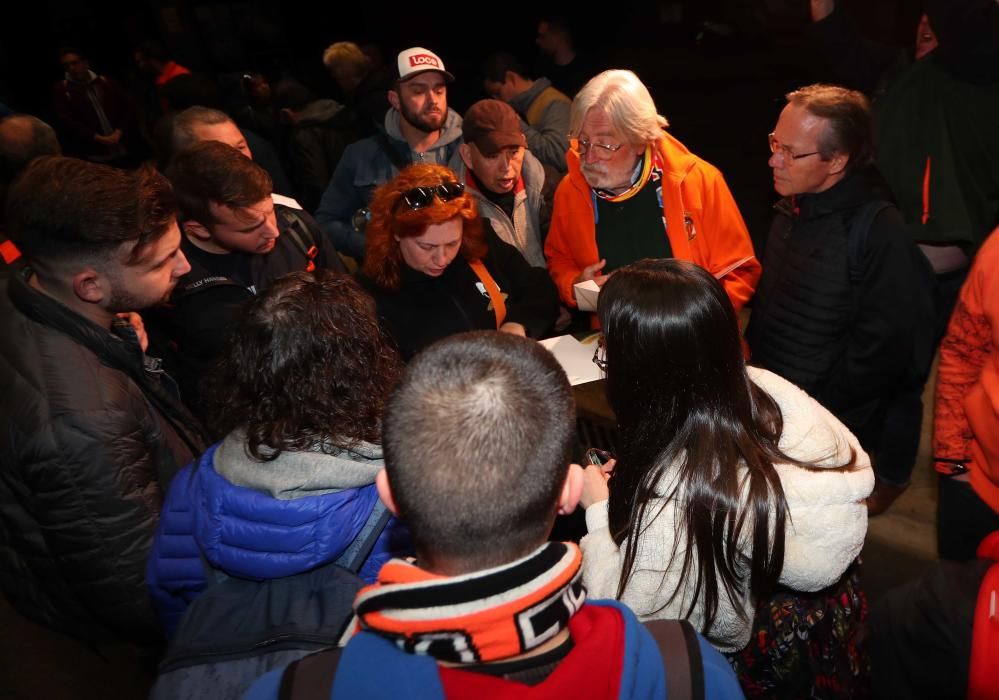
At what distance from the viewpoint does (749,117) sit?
832 centimetres

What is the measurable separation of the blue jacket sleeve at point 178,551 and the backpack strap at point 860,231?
7.51 ft

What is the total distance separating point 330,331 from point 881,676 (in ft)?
4.57

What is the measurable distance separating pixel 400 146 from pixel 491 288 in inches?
56.3

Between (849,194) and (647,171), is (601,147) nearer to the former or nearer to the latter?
(647,171)

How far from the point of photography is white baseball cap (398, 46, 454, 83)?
344cm

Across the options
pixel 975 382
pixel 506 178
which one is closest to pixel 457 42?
pixel 506 178

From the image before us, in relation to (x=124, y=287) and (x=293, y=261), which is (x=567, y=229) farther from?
(x=124, y=287)

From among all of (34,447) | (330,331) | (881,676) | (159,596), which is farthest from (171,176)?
(881,676)

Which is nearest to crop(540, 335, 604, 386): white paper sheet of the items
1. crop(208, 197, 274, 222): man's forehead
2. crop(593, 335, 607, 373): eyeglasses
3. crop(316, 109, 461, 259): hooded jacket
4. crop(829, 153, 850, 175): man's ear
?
crop(593, 335, 607, 373): eyeglasses

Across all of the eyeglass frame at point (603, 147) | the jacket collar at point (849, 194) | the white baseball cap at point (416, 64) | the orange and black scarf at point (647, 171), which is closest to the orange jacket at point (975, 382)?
the jacket collar at point (849, 194)

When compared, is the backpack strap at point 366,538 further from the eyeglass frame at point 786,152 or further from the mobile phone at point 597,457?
the eyeglass frame at point 786,152

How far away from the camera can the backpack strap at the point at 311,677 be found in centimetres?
88

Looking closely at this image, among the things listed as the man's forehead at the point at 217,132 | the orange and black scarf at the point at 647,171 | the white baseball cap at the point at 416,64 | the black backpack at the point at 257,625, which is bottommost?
the black backpack at the point at 257,625

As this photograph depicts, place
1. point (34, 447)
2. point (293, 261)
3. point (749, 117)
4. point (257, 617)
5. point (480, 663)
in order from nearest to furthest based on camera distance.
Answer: point (480, 663)
point (257, 617)
point (34, 447)
point (293, 261)
point (749, 117)
